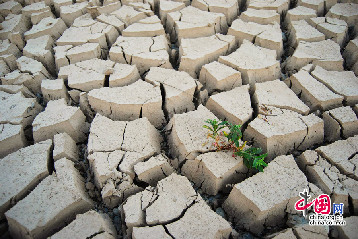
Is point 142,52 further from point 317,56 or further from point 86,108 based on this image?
point 317,56

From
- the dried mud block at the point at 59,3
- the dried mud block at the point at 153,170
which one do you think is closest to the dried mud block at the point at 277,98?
the dried mud block at the point at 153,170

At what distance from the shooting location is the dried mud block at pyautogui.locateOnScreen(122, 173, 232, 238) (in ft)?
5.20

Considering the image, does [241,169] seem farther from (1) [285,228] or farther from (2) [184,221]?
(2) [184,221]

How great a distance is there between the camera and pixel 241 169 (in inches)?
76.8

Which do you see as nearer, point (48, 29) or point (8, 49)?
point (8, 49)

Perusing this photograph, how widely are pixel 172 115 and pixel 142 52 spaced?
97 cm

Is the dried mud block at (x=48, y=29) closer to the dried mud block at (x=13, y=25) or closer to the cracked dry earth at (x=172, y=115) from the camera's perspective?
the cracked dry earth at (x=172, y=115)

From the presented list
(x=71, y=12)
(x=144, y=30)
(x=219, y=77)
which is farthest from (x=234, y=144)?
(x=71, y=12)

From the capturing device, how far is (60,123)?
2227 millimetres

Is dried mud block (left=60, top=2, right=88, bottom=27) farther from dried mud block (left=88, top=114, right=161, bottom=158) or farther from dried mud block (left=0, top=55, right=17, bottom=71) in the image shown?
dried mud block (left=88, top=114, right=161, bottom=158)

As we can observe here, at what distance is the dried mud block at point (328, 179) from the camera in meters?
1.70

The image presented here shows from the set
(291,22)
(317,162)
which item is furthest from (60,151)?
(291,22)

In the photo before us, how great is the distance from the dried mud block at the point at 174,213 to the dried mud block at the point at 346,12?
3.25 metres

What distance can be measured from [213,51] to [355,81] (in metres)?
1.53
